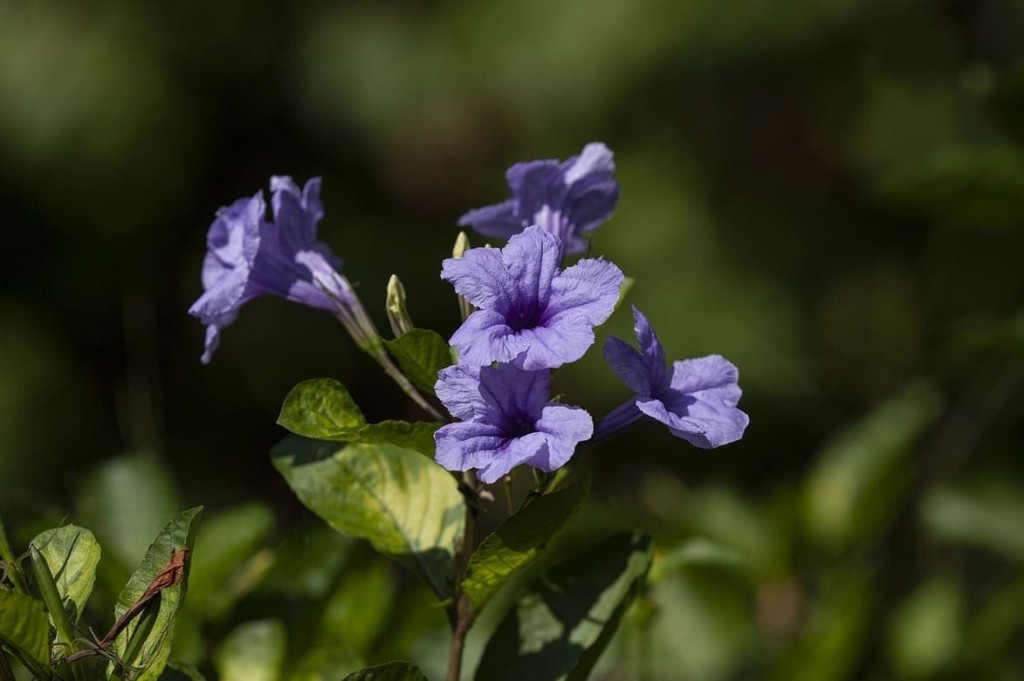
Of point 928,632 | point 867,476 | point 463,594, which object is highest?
point 463,594

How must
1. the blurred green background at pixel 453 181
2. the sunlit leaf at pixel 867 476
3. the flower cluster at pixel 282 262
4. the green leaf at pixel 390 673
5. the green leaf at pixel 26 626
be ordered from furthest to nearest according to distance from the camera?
the blurred green background at pixel 453 181 < the sunlit leaf at pixel 867 476 < the flower cluster at pixel 282 262 < the green leaf at pixel 390 673 < the green leaf at pixel 26 626

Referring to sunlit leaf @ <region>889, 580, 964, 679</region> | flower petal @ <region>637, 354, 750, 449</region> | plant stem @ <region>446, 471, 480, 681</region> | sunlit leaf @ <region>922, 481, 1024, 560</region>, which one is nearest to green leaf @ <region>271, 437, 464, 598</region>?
plant stem @ <region>446, 471, 480, 681</region>

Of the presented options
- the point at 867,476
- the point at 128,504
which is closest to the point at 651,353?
the point at 128,504

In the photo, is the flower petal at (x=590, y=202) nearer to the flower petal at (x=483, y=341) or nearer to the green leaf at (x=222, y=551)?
the flower petal at (x=483, y=341)

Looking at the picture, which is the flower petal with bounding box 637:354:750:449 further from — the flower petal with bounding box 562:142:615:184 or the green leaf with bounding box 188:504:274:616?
the green leaf with bounding box 188:504:274:616

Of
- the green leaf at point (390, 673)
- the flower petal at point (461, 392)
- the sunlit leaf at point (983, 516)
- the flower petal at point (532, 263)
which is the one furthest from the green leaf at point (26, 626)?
the sunlit leaf at point (983, 516)

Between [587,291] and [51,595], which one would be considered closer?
[51,595]

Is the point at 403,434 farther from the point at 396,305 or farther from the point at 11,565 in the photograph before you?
the point at 11,565
